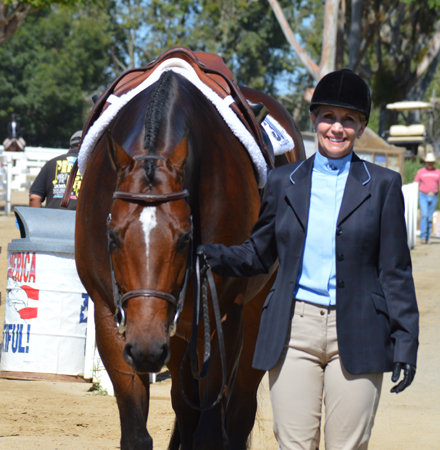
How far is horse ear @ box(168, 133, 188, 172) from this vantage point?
266 cm

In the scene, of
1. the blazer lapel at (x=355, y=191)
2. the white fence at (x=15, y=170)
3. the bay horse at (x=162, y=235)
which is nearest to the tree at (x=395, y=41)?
the white fence at (x=15, y=170)

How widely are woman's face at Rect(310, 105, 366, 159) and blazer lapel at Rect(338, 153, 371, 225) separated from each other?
0.31 feet

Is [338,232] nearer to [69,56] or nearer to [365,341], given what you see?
[365,341]

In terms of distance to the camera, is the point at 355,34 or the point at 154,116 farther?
the point at 355,34

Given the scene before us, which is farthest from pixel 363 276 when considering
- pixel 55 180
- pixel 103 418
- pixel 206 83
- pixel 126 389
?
pixel 55 180

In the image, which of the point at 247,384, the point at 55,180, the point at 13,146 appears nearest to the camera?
the point at 247,384

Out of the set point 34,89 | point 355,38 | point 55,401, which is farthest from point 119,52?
point 55,401

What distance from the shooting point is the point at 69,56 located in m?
44.0

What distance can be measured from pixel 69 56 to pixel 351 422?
44.1 meters

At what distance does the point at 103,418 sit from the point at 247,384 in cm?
107

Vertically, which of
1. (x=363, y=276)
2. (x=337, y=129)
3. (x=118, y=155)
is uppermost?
(x=337, y=129)

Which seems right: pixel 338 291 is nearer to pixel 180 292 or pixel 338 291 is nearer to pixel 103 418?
pixel 180 292

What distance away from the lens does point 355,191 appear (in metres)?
2.62

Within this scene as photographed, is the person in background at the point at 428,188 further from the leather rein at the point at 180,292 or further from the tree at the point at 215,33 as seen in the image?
the tree at the point at 215,33
